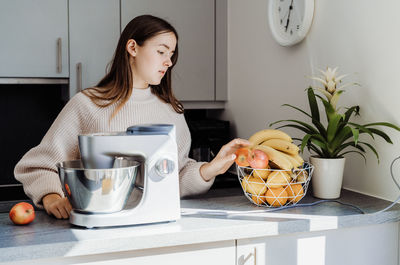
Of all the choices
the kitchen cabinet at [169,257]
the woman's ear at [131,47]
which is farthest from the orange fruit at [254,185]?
the woman's ear at [131,47]

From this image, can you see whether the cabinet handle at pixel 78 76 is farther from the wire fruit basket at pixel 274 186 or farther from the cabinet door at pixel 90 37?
the wire fruit basket at pixel 274 186

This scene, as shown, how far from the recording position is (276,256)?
139cm

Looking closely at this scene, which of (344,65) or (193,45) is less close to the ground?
(193,45)

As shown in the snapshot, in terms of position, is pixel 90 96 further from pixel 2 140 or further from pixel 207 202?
pixel 2 140

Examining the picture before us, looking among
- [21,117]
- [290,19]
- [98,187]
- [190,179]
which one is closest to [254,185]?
[190,179]

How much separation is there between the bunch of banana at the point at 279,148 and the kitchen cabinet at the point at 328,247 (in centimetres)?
23

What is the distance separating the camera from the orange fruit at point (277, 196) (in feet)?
4.88

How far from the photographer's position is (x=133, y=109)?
70.3 inches

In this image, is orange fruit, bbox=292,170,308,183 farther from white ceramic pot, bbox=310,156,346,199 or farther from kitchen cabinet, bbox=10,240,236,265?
kitchen cabinet, bbox=10,240,236,265

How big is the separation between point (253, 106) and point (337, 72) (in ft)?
2.40

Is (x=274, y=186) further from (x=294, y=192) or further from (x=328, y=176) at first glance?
(x=328, y=176)

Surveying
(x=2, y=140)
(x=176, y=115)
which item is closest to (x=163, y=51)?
(x=176, y=115)

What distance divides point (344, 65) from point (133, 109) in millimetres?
821

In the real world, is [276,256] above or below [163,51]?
below
